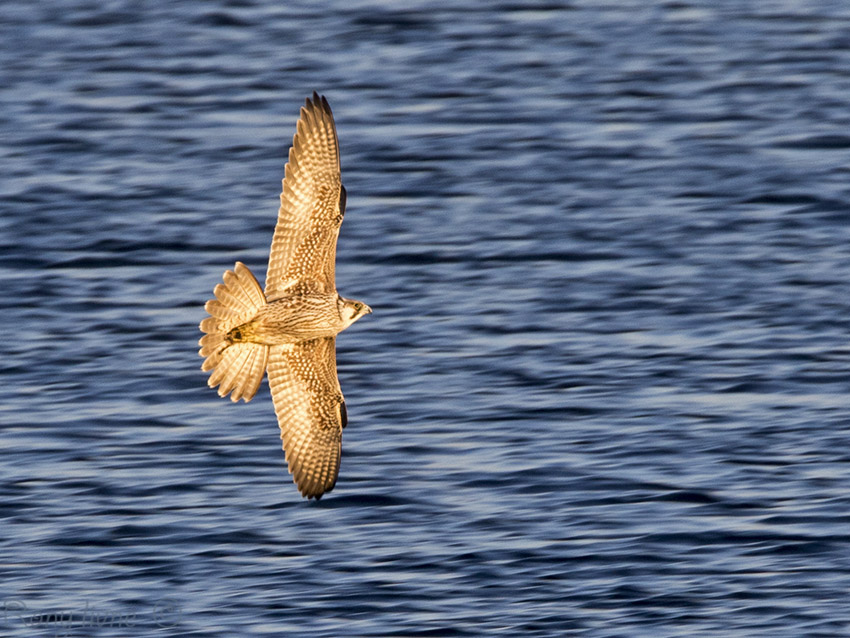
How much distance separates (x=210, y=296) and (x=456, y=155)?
421 cm

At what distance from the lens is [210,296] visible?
15.6 metres

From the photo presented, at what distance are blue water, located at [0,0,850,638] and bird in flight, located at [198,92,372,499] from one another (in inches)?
46.3

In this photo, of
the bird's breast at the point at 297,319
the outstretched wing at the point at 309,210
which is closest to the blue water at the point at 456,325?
the bird's breast at the point at 297,319

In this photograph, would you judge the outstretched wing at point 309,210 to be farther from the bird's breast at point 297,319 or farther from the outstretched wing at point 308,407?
the outstretched wing at point 308,407

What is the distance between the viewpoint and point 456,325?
15.0 m

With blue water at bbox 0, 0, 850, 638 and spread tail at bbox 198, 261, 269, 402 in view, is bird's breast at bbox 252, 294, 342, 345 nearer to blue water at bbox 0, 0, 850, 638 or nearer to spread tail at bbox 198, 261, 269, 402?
spread tail at bbox 198, 261, 269, 402

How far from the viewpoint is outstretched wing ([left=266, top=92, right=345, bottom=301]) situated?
10227 mm

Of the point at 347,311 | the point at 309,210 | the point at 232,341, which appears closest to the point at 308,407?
the point at 347,311

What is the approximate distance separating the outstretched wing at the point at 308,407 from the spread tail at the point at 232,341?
369mm

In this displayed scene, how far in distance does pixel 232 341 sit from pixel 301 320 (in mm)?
407

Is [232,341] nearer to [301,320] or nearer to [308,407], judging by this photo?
[301,320]

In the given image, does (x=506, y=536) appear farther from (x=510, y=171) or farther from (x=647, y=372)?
(x=510, y=171)

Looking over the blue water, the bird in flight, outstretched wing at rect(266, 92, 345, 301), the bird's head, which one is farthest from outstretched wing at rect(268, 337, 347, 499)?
the blue water

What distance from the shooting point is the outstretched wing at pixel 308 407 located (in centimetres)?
1032
